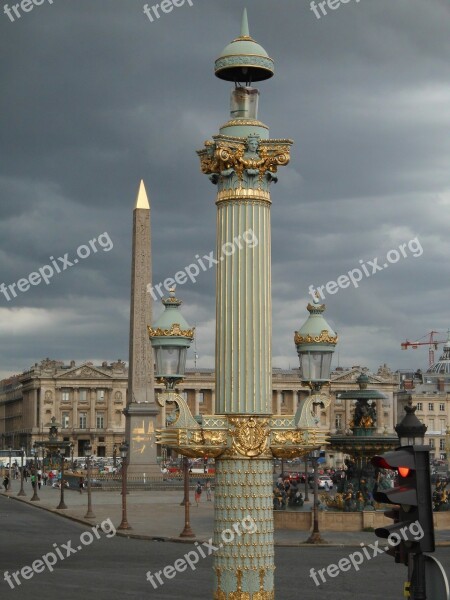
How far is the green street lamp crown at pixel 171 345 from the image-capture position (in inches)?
514

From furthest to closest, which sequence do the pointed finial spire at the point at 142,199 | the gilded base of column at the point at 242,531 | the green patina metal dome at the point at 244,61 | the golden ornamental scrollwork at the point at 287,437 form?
the pointed finial spire at the point at 142,199 → the green patina metal dome at the point at 244,61 → the golden ornamental scrollwork at the point at 287,437 → the gilded base of column at the point at 242,531

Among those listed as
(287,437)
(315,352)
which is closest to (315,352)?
(315,352)

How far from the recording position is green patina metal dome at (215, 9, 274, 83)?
11734 mm

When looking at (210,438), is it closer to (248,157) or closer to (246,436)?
(246,436)

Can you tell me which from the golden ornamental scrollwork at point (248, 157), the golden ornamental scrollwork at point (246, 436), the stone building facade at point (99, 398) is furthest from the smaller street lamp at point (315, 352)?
the stone building facade at point (99, 398)

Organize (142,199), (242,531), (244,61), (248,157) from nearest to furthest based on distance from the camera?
(242,531), (248,157), (244,61), (142,199)

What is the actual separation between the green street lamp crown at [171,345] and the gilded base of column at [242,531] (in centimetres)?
218

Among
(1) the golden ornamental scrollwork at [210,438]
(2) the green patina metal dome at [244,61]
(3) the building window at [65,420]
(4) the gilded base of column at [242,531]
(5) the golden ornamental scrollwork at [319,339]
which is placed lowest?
(4) the gilded base of column at [242,531]

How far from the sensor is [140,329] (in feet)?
232

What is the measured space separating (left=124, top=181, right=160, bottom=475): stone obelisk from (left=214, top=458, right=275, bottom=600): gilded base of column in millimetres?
58970

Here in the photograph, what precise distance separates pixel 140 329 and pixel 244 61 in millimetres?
59516

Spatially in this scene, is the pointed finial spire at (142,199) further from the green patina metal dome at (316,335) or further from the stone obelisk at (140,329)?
the green patina metal dome at (316,335)

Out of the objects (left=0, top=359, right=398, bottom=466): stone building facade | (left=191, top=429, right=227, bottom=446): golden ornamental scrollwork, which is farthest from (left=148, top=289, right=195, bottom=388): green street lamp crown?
(left=0, top=359, right=398, bottom=466): stone building facade

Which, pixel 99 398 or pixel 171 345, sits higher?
pixel 99 398
